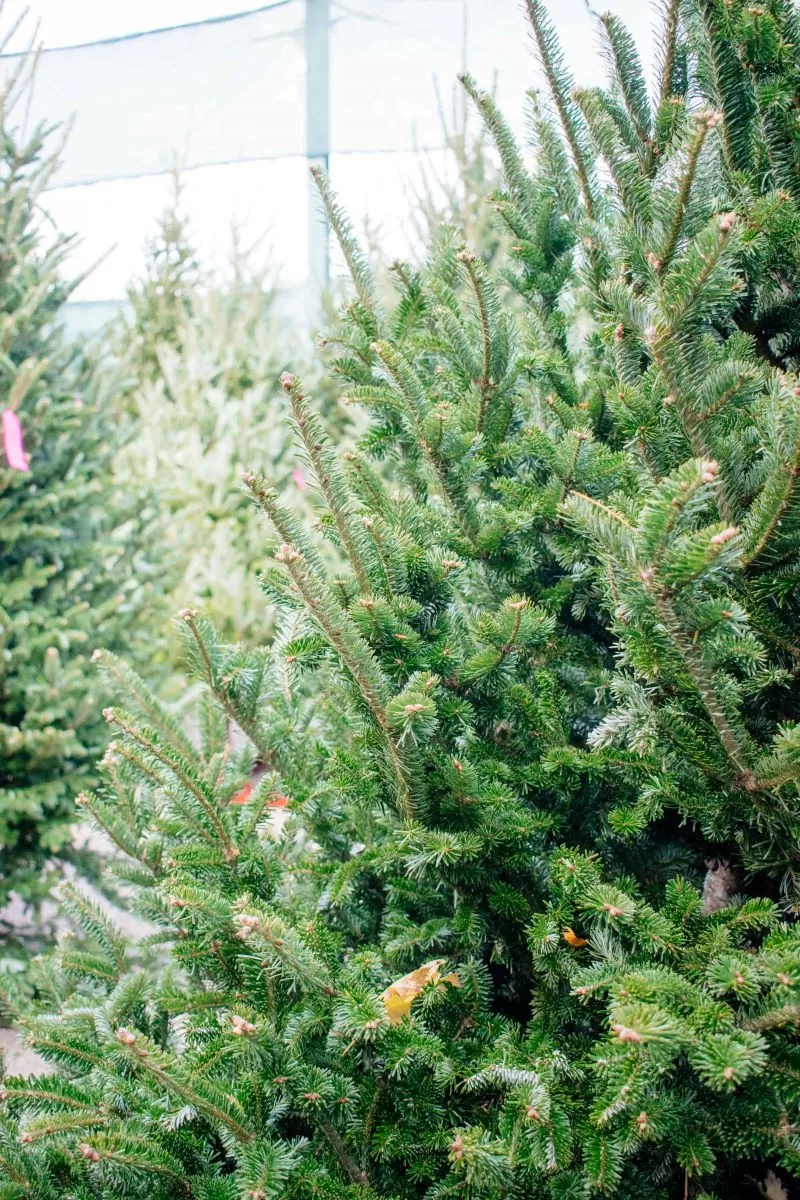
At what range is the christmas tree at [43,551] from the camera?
322 cm

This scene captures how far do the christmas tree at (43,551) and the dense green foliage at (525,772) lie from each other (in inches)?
73.0

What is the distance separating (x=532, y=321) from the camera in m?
1.61

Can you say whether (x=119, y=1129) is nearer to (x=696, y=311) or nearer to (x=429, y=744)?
(x=429, y=744)

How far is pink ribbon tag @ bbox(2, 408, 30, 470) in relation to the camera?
127 inches

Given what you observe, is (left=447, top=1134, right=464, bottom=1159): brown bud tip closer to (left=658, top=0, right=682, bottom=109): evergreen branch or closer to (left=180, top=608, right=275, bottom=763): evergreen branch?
(left=180, top=608, right=275, bottom=763): evergreen branch

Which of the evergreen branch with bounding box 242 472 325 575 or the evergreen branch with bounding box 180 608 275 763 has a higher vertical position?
the evergreen branch with bounding box 242 472 325 575

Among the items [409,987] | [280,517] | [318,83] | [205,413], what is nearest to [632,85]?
[280,517]

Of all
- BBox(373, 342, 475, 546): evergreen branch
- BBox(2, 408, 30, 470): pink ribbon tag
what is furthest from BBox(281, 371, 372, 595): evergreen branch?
BBox(2, 408, 30, 470): pink ribbon tag

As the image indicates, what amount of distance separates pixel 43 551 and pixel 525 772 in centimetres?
279

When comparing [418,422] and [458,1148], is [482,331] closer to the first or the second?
[418,422]

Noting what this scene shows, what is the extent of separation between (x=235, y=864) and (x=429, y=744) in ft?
1.20

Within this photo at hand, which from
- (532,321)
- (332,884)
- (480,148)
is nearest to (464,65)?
(480,148)

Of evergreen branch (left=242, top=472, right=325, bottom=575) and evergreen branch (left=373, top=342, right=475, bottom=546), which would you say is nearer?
evergreen branch (left=242, top=472, right=325, bottom=575)

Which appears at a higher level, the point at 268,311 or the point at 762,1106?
the point at 268,311
